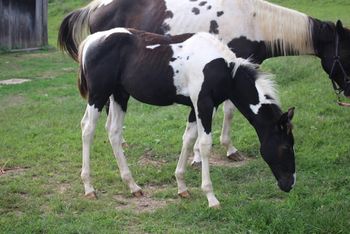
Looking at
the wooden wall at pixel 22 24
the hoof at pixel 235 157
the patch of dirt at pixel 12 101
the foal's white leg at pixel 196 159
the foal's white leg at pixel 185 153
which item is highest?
the foal's white leg at pixel 185 153

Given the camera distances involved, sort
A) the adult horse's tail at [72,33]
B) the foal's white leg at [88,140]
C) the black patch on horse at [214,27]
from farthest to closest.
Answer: the adult horse's tail at [72,33]
the black patch on horse at [214,27]
the foal's white leg at [88,140]

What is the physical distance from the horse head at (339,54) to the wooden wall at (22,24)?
1317 cm

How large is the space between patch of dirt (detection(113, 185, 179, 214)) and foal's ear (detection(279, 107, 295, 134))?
1.37 meters

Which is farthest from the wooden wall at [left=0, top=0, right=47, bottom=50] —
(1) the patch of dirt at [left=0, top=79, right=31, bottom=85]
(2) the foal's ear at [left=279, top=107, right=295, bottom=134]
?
(2) the foal's ear at [left=279, top=107, right=295, bottom=134]

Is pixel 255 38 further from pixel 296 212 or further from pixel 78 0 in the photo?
pixel 78 0

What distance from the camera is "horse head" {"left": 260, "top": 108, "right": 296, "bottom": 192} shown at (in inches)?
192

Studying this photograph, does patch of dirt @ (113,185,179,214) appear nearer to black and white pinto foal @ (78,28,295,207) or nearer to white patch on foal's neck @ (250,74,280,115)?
black and white pinto foal @ (78,28,295,207)

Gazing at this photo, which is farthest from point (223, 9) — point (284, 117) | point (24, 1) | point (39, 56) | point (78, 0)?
point (78, 0)

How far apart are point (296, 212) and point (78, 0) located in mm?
28276

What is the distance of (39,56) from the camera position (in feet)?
56.2

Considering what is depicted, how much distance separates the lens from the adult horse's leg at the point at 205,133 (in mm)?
4973

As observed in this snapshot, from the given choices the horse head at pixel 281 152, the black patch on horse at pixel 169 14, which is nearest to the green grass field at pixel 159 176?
the horse head at pixel 281 152

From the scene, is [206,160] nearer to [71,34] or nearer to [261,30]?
[261,30]

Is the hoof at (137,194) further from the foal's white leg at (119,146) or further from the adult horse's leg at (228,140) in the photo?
the adult horse's leg at (228,140)
